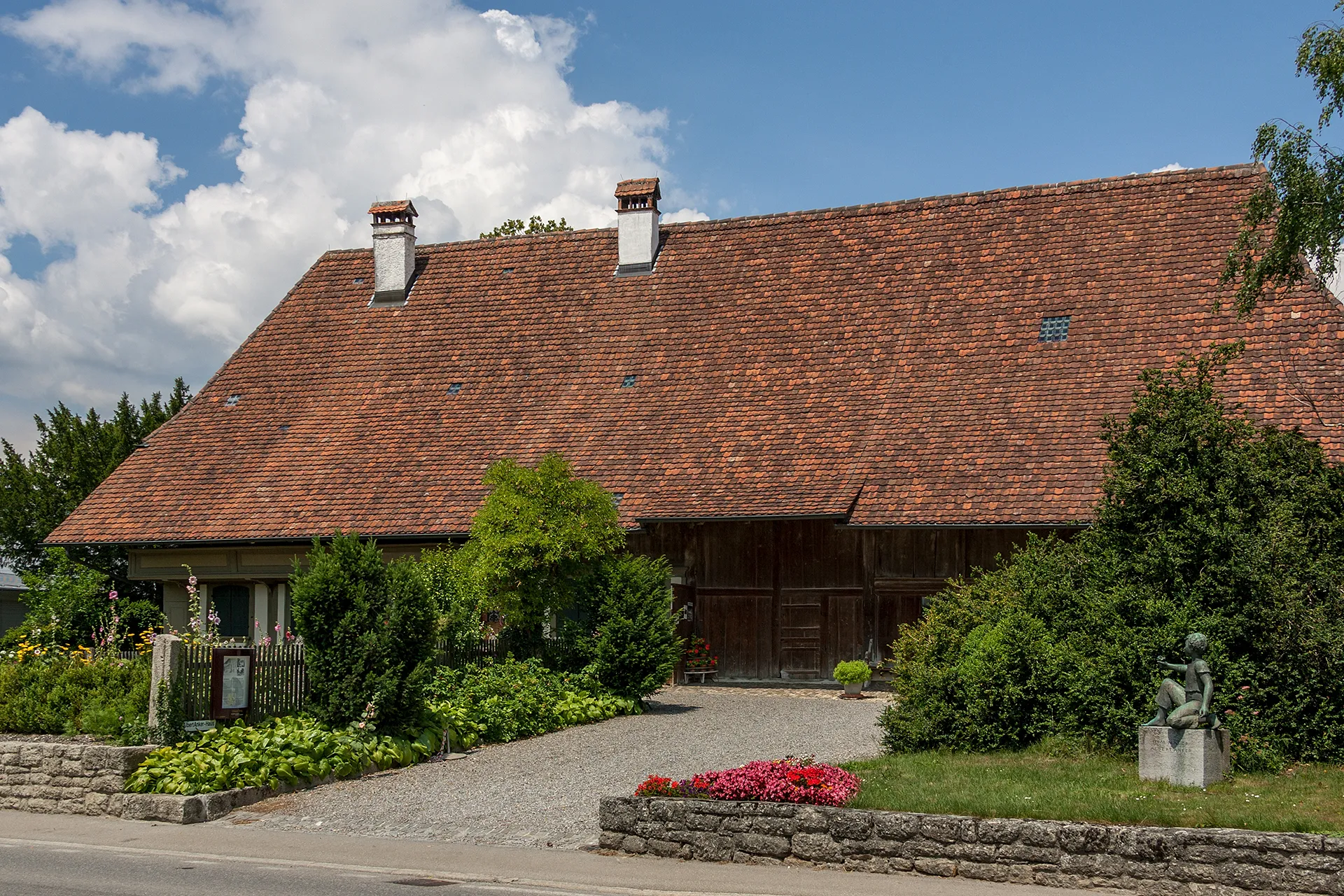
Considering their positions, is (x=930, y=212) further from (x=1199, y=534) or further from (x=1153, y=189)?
(x=1199, y=534)

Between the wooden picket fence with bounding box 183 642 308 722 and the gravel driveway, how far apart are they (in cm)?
137

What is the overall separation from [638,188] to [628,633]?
12.9 meters

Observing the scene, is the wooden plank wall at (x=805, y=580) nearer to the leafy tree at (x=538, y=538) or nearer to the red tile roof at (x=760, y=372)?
the red tile roof at (x=760, y=372)

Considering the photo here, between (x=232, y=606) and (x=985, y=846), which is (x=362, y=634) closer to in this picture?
(x=985, y=846)

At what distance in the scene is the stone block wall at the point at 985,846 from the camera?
955 cm

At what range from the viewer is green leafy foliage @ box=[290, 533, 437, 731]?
15.3m

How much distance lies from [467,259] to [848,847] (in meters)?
22.4

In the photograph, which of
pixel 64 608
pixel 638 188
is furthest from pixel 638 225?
pixel 64 608

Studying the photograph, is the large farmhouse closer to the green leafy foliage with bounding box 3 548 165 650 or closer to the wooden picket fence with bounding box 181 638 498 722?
the green leafy foliage with bounding box 3 548 165 650

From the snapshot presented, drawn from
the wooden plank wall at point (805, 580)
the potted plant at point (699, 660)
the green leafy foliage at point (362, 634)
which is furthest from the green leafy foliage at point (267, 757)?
the wooden plank wall at point (805, 580)

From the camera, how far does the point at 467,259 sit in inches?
1225

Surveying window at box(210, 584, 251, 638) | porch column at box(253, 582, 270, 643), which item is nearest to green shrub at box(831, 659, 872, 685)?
porch column at box(253, 582, 270, 643)

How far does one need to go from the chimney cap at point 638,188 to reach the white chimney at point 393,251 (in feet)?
16.3

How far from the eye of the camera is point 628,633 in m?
19.1
